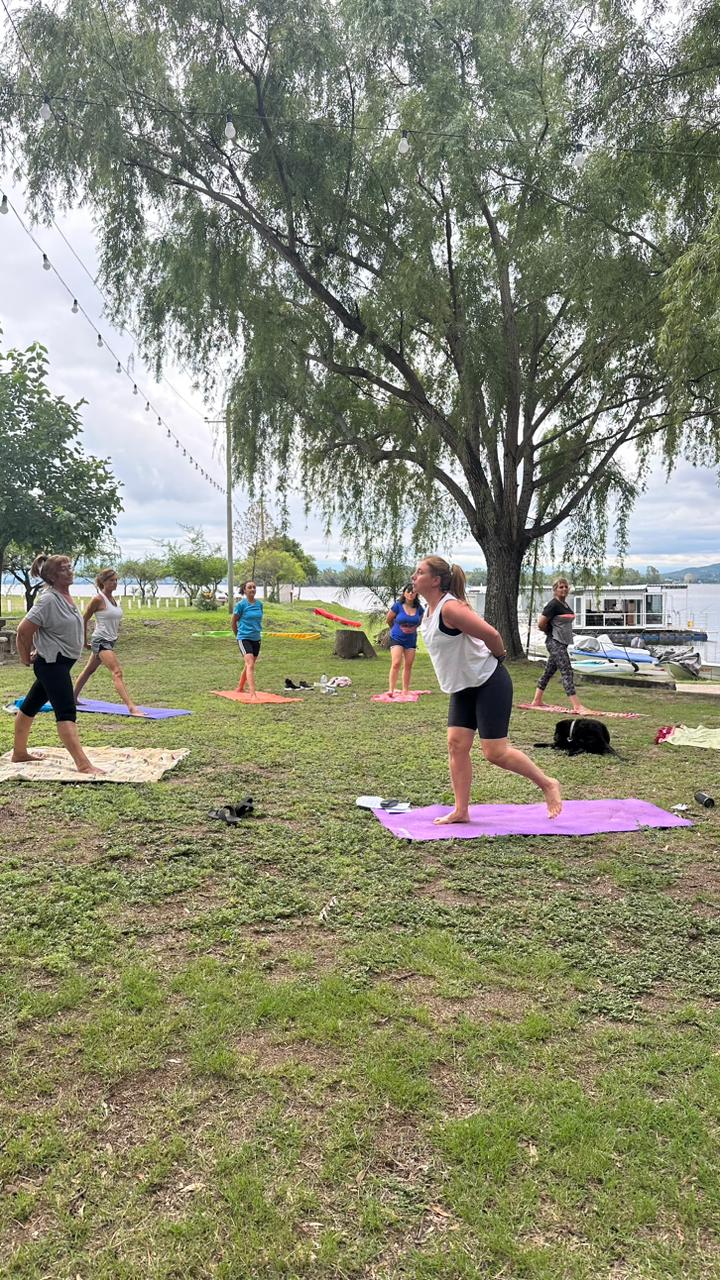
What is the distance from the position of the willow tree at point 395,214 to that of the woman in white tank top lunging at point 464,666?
23.8ft

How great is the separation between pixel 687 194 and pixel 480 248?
6.24 m

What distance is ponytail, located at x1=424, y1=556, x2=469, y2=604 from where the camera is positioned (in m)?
4.85

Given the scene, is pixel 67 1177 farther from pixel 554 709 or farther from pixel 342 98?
pixel 342 98

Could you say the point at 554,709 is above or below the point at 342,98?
below

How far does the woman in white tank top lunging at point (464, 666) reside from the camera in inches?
187

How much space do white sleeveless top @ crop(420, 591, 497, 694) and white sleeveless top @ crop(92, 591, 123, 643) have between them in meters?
5.08

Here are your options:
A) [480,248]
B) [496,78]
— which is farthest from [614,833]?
[480,248]

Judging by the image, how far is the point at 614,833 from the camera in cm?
511

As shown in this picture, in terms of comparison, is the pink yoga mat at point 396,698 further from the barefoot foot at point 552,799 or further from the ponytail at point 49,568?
the ponytail at point 49,568

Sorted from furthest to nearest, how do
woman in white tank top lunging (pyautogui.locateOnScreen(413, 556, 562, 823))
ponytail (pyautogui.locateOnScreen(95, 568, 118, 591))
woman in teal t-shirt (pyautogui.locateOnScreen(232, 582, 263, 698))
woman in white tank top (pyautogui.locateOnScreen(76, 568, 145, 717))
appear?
1. woman in teal t-shirt (pyautogui.locateOnScreen(232, 582, 263, 698))
2. woman in white tank top (pyautogui.locateOnScreen(76, 568, 145, 717))
3. ponytail (pyautogui.locateOnScreen(95, 568, 118, 591))
4. woman in white tank top lunging (pyautogui.locateOnScreen(413, 556, 562, 823))

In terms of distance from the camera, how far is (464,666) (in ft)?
15.7

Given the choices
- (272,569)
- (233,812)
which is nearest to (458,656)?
(233,812)

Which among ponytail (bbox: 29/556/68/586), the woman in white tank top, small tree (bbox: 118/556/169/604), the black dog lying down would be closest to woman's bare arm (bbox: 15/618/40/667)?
ponytail (bbox: 29/556/68/586)

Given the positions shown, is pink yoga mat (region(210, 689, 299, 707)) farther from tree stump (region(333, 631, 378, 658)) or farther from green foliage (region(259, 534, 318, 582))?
green foliage (region(259, 534, 318, 582))
